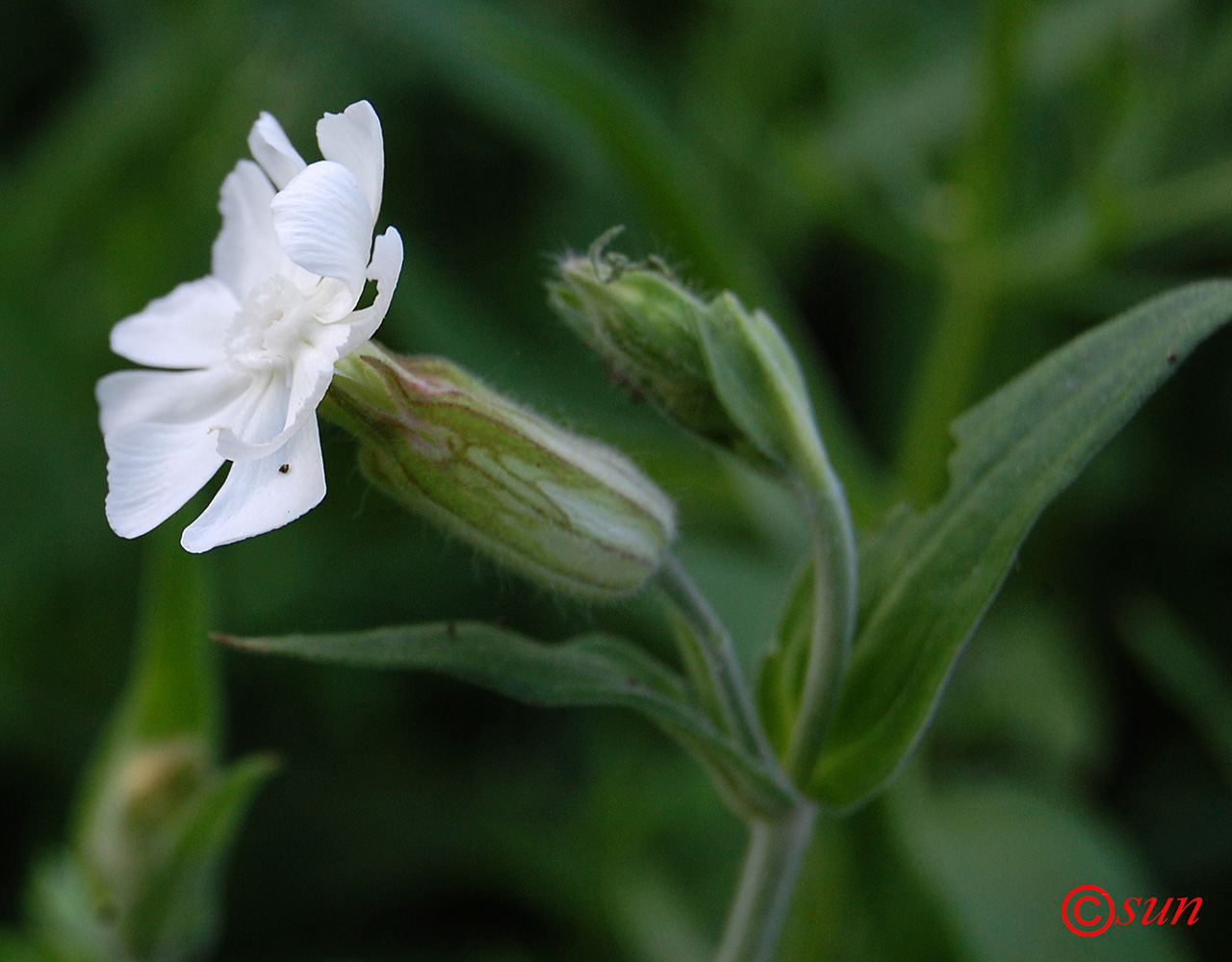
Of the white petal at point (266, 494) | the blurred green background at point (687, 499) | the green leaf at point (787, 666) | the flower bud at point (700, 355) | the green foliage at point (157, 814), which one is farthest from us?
the blurred green background at point (687, 499)

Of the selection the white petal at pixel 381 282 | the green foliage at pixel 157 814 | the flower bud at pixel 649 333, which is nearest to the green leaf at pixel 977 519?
the flower bud at pixel 649 333

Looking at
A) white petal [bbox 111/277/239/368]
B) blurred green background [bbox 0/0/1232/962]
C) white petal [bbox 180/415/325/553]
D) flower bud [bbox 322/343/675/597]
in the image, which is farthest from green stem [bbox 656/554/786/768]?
blurred green background [bbox 0/0/1232/962]

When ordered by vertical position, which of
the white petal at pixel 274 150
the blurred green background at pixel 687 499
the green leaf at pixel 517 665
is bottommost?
the blurred green background at pixel 687 499

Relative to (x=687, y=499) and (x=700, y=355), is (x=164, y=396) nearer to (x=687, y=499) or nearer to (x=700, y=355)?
(x=700, y=355)

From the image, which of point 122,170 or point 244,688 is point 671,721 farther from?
point 122,170

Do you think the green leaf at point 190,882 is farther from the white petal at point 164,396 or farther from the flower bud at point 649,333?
the flower bud at point 649,333

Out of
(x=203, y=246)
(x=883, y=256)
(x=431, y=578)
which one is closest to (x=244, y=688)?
(x=431, y=578)

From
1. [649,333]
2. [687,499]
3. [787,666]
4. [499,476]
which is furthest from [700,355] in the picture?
[687,499]
